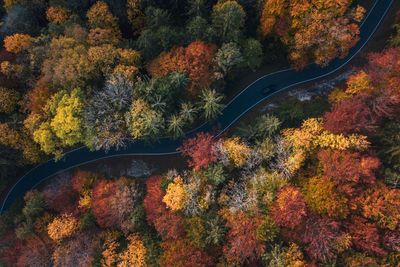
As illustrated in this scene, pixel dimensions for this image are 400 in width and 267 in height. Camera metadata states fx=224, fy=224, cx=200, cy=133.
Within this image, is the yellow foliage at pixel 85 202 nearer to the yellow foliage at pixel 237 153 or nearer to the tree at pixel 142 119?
the tree at pixel 142 119

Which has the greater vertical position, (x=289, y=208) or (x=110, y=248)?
(x=110, y=248)

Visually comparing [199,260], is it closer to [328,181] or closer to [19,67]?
[328,181]

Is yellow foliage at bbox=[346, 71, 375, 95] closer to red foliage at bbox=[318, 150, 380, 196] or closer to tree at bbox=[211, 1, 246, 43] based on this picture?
red foliage at bbox=[318, 150, 380, 196]

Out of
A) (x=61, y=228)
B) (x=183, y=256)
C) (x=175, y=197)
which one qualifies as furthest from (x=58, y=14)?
(x=183, y=256)

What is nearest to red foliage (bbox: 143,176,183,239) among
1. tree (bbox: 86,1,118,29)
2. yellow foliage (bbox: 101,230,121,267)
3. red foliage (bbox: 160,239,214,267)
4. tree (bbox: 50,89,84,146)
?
red foliage (bbox: 160,239,214,267)

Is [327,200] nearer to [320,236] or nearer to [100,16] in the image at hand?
[320,236]

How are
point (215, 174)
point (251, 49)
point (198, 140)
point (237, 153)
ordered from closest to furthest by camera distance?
point (215, 174), point (237, 153), point (198, 140), point (251, 49)

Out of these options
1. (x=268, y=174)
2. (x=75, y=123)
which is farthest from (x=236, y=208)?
(x=75, y=123)
